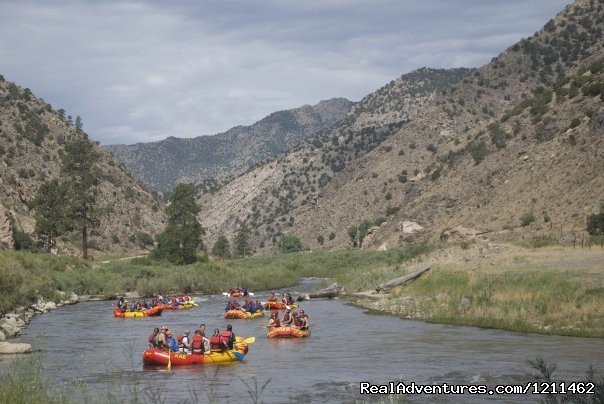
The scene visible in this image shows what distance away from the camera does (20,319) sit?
37.2 meters

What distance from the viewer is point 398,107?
Answer: 184 meters

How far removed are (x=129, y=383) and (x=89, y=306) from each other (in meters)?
29.2

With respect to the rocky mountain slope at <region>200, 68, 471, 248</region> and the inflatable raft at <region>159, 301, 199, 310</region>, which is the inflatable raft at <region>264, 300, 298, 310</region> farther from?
the rocky mountain slope at <region>200, 68, 471, 248</region>

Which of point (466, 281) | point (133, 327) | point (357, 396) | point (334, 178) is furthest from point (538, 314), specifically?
point (334, 178)

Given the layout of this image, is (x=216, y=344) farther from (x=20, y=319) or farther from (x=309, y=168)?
(x=309, y=168)

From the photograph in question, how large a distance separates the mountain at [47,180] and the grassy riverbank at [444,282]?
19802 millimetres

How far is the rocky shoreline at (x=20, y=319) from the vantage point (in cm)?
2678

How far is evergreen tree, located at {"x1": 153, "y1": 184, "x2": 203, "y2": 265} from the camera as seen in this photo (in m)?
76.4

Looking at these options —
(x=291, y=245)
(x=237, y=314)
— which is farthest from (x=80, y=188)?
(x=291, y=245)

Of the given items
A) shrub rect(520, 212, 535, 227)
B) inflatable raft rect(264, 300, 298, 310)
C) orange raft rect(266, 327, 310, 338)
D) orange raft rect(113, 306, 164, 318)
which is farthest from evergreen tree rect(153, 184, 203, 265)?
orange raft rect(266, 327, 310, 338)

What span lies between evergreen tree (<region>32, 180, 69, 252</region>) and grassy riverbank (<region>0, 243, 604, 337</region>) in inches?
412

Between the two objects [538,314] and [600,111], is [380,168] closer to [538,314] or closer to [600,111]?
[600,111]

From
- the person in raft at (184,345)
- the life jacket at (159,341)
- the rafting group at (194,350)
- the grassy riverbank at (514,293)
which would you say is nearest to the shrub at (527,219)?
the grassy riverbank at (514,293)

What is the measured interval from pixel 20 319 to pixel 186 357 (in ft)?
47.2
